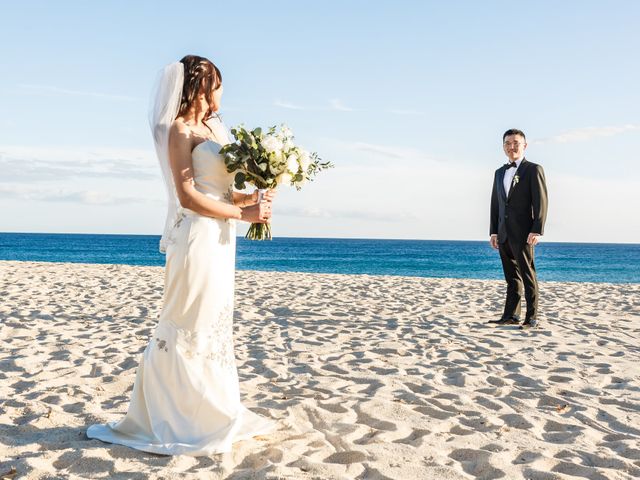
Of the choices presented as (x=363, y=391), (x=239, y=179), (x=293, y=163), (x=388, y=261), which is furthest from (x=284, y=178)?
(x=388, y=261)

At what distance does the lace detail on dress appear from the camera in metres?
3.30

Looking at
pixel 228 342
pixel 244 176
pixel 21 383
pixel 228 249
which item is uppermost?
pixel 244 176

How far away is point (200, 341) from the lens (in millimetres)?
3332

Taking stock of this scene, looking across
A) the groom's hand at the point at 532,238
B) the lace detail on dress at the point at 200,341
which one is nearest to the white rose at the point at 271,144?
the lace detail on dress at the point at 200,341

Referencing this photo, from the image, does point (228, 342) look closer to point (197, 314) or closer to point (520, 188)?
point (197, 314)

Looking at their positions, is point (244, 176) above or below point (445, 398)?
above

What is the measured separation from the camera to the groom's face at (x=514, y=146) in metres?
7.72

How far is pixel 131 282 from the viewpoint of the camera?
518 inches

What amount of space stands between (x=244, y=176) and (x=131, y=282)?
1052 cm

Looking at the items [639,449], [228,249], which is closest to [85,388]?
[228,249]

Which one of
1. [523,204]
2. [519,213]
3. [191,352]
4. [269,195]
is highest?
[523,204]

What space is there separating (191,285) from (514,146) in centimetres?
561

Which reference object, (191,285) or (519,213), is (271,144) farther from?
(519,213)

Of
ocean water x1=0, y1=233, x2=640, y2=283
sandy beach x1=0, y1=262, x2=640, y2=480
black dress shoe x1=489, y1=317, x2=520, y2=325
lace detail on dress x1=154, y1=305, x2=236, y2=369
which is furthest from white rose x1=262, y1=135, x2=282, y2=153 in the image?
ocean water x1=0, y1=233, x2=640, y2=283
